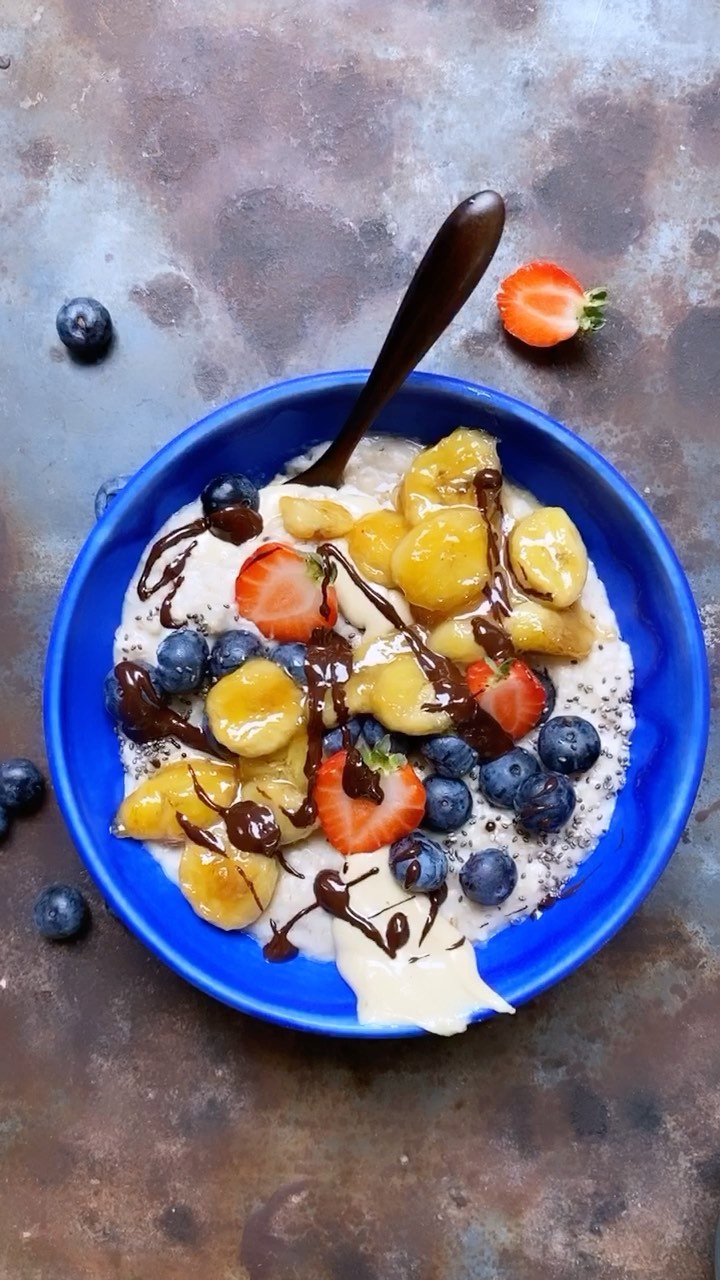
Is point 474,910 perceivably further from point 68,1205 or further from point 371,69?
point 371,69

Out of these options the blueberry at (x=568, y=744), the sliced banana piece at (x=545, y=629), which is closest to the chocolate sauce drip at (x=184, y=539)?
the sliced banana piece at (x=545, y=629)

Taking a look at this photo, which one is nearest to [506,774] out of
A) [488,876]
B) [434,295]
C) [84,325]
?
[488,876]

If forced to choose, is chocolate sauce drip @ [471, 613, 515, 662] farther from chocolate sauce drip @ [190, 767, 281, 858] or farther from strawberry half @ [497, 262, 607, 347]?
strawberry half @ [497, 262, 607, 347]

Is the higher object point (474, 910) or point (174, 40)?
point (174, 40)

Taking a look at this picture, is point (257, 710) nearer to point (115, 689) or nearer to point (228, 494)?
point (115, 689)

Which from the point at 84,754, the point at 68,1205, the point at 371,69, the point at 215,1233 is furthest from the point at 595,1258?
the point at 371,69

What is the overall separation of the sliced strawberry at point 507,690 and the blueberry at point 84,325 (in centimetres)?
99

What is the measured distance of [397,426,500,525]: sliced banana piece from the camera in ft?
6.02

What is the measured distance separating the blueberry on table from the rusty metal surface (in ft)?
1.88

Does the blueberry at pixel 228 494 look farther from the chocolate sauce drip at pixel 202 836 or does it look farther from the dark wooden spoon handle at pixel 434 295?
the chocolate sauce drip at pixel 202 836

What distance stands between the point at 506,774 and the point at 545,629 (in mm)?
258

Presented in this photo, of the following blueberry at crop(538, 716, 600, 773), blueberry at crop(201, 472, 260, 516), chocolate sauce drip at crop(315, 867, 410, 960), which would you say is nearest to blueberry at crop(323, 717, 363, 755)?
chocolate sauce drip at crop(315, 867, 410, 960)

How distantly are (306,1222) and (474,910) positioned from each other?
0.75 metres

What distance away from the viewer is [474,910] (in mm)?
1905
